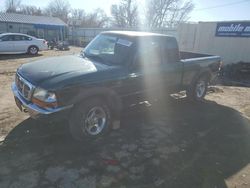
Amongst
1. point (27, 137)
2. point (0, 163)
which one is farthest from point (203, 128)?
point (0, 163)

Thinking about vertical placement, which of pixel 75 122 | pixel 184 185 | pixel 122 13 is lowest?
pixel 184 185

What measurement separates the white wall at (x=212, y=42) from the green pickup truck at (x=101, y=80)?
Result: 7.71 meters

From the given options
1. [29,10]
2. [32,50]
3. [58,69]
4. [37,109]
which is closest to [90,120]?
[37,109]

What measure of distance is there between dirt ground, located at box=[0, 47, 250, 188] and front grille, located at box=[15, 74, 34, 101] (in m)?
0.77

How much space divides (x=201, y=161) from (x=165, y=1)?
49.6 metres

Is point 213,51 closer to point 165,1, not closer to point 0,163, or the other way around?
point 0,163

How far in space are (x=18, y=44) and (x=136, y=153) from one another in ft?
50.5

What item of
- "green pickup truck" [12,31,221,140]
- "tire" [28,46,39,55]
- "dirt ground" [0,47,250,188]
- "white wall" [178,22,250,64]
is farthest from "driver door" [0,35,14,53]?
"green pickup truck" [12,31,221,140]

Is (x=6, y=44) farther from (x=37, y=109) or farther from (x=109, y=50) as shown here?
(x=37, y=109)

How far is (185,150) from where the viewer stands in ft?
14.1

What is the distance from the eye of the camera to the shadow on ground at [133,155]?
11.1ft

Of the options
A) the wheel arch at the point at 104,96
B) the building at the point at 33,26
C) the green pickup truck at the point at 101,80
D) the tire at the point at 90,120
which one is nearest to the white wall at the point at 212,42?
the green pickup truck at the point at 101,80

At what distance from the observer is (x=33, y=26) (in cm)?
3272

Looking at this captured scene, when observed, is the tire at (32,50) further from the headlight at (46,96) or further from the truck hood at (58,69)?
the headlight at (46,96)
